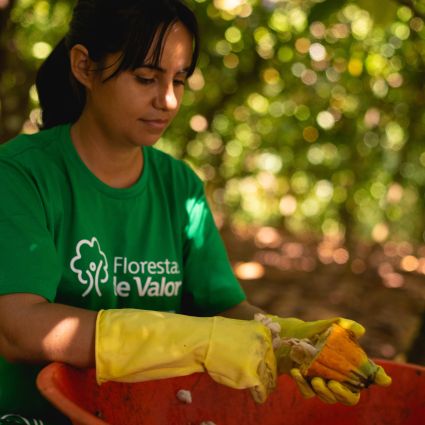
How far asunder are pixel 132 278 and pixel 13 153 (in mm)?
415

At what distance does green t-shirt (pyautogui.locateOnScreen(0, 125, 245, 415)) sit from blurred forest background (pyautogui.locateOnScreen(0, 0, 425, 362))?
1.25 meters

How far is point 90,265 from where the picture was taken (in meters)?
1.68

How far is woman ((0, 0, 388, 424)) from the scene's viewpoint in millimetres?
1389

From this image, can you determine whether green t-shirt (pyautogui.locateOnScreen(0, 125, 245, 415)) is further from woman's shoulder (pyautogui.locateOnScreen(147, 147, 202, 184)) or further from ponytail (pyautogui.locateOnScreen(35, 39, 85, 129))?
ponytail (pyautogui.locateOnScreen(35, 39, 85, 129))

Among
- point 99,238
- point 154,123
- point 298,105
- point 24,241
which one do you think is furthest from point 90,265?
point 298,105

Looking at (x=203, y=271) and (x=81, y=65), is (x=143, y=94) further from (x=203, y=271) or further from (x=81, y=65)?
(x=203, y=271)

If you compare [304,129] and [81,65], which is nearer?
[81,65]

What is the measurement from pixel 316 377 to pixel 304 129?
4221 mm

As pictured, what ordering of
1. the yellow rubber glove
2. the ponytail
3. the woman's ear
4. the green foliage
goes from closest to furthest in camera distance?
1. the yellow rubber glove
2. the woman's ear
3. the ponytail
4. the green foliage

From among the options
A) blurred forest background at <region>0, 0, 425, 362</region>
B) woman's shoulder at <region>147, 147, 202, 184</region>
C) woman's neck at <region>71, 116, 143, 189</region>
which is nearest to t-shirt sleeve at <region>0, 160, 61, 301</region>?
woman's neck at <region>71, 116, 143, 189</region>

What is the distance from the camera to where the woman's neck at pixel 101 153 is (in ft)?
5.83

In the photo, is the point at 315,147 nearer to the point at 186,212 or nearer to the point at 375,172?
the point at 375,172

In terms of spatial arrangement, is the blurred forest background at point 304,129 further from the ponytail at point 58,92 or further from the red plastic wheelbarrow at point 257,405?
the red plastic wheelbarrow at point 257,405

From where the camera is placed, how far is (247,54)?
4723 mm
